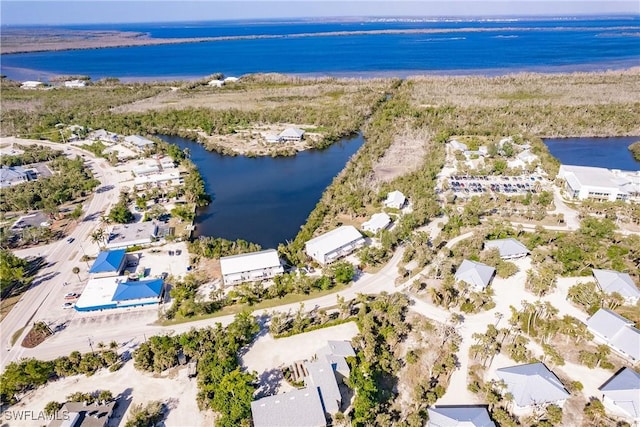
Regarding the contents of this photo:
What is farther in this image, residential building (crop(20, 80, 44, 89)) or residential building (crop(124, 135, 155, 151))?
residential building (crop(20, 80, 44, 89))

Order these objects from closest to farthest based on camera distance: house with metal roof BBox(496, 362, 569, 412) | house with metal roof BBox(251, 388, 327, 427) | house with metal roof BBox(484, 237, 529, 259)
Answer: house with metal roof BBox(251, 388, 327, 427) < house with metal roof BBox(496, 362, 569, 412) < house with metal roof BBox(484, 237, 529, 259)

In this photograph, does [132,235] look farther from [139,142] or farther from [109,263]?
[139,142]

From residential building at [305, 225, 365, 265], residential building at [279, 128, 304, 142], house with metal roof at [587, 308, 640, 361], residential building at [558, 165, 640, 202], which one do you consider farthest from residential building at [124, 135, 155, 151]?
house with metal roof at [587, 308, 640, 361]

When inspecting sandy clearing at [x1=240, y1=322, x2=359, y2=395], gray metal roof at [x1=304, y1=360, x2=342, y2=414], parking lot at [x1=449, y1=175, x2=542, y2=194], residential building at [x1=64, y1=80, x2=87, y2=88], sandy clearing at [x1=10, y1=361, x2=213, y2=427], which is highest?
residential building at [x1=64, y1=80, x2=87, y2=88]

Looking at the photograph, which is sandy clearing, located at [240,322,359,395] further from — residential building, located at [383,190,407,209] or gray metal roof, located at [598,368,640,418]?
residential building, located at [383,190,407,209]

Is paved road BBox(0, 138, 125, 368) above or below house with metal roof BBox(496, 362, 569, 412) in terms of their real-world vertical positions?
below

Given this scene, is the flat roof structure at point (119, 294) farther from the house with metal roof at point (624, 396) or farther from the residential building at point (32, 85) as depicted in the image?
the residential building at point (32, 85)

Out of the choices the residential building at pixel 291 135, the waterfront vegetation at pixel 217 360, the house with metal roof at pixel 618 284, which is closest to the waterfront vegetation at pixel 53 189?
the waterfront vegetation at pixel 217 360
